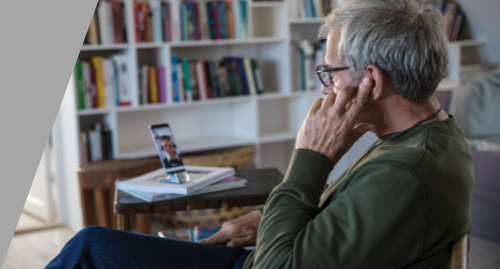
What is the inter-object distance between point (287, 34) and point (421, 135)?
2.50 metres

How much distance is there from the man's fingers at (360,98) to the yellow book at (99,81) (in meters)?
2.17

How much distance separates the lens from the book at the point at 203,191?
1.55 meters

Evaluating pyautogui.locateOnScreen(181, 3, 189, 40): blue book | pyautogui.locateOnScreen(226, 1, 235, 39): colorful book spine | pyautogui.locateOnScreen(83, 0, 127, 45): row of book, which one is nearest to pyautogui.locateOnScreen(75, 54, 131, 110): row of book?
pyautogui.locateOnScreen(83, 0, 127, 45): row of book

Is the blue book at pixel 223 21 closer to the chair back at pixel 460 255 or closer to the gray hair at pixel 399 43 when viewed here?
the gray hair at pixel 399 43


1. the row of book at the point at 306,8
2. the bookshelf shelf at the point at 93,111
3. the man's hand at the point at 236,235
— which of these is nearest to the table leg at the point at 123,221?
the man's hand at the point at 236,235

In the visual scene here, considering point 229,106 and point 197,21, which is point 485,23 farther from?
point 197,21

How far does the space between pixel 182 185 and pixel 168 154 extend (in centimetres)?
13

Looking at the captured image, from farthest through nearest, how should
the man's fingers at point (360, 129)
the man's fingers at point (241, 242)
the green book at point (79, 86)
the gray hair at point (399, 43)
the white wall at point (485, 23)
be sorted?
the white wall at point (485, 23) → the green book at point (79, 86) → the man's fingers at point (241, 242) → the man's fingers at point (360, 129) → the gray hair at point (399, 43)

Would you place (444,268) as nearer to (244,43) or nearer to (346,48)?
(346,48)

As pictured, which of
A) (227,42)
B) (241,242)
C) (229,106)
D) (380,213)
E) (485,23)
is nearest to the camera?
(380,213)

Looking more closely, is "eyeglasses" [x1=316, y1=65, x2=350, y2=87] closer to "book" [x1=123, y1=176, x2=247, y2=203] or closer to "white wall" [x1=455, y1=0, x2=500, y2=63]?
"book" [x1=123, y1=176, x2=247, y2=203]

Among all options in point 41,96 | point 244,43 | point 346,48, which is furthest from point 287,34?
point 346,48
